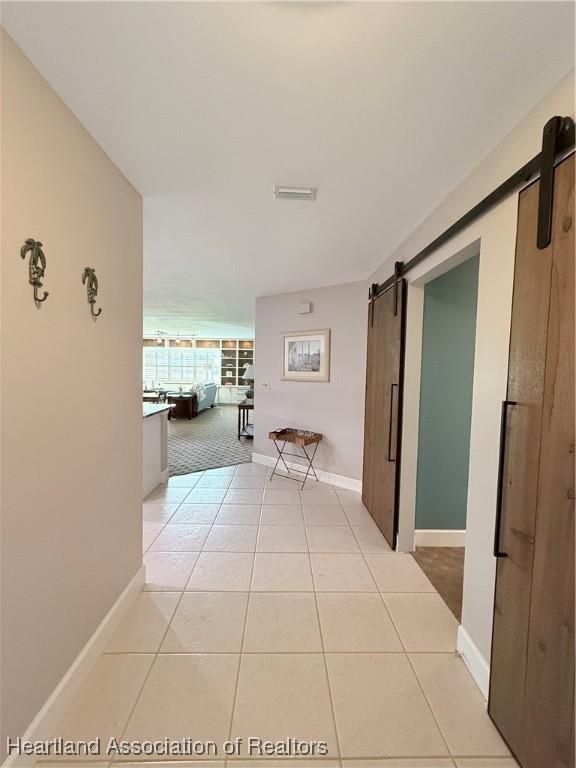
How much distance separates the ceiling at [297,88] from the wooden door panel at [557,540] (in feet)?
1.41

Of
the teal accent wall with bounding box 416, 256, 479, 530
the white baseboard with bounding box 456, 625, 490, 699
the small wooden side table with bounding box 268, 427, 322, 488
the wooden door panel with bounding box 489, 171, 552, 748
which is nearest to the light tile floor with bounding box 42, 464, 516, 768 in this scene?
the white baseboard with bounding box 456, 625, 490, 699

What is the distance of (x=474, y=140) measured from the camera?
4.47 ft

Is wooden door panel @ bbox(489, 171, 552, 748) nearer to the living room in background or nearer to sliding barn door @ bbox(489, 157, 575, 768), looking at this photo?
sliding barn door @ bbox(489, 157, 575, 768)

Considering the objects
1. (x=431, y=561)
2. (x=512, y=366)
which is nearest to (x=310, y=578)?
(x=431, y=561)

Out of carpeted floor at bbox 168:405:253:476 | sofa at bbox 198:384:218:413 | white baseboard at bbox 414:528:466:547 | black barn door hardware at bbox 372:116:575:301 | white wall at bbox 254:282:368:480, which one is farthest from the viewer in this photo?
sofa at bbox 198:384:218:413

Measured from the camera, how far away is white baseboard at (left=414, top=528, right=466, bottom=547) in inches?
104

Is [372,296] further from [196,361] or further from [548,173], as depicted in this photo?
[196,361]

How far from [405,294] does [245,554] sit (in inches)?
88.6

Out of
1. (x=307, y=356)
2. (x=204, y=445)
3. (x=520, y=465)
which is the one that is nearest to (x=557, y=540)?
(x=520, y=465)

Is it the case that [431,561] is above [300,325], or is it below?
below

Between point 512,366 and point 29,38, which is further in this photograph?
point 512,366

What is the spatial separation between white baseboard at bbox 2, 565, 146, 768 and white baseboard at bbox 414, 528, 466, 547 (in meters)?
2.10

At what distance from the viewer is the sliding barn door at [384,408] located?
8.16 ft

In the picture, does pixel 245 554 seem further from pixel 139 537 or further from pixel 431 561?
pixel 431 561
